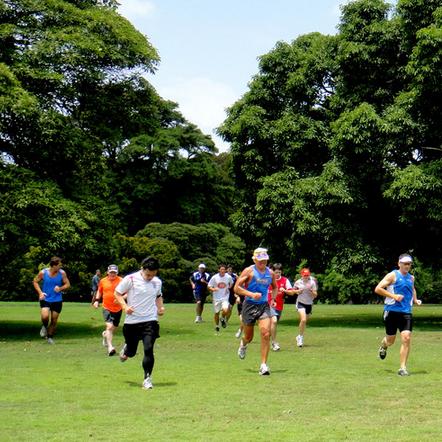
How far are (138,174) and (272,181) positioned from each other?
34.5 meters

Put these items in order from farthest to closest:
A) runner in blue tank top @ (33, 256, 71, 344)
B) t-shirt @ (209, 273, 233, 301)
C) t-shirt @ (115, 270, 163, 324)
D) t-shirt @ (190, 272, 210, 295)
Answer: t-shirt @ (190, 272, 210, 295) → t-shirt @ (209, 273, 233, 301) → runner in blue tank top @ (33, 256, 71, 344) → t-shirt @ (115, 270, 163, 324)

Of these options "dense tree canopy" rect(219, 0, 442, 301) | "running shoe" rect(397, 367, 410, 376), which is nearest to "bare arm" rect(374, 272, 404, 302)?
"running shoe" rect(397, 367, 410, 376)

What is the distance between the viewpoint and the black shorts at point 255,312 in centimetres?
1396

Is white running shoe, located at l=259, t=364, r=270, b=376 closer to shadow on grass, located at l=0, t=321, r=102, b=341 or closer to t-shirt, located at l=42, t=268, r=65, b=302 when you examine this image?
t-shirt, located at l=42, t=268, r=65, b=302

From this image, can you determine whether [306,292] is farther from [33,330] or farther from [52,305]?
[33,330]

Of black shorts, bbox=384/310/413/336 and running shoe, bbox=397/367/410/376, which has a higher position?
black shorts, bbox=384/310/413/336

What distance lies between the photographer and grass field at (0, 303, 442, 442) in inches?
332

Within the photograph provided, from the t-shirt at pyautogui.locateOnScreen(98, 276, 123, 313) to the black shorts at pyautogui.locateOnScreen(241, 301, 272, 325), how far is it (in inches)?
162

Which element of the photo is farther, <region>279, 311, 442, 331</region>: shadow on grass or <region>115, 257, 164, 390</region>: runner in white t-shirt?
<region>279, 311, 442, 331</region>: shadow on grass

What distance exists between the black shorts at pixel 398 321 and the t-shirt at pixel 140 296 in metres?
4.22

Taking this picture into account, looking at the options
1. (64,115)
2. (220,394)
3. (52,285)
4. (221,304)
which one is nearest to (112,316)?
(52,285)

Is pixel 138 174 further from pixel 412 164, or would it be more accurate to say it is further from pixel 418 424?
pixel 418 424

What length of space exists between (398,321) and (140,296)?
15.1 ft

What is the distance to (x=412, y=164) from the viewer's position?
27938 millimetres
